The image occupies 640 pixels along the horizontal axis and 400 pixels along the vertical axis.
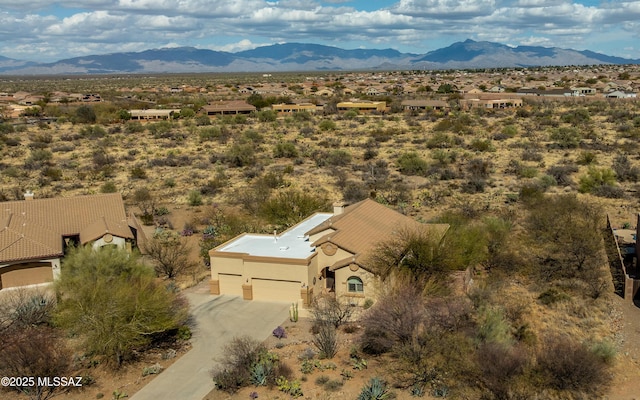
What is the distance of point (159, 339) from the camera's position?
18766 mm

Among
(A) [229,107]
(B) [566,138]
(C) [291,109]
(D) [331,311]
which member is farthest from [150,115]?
(D) [331,311]

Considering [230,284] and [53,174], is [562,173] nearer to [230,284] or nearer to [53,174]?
[230,284]

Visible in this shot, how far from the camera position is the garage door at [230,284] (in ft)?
74.5

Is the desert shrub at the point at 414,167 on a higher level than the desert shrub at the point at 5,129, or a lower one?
lower

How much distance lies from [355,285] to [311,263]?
1.89 metres

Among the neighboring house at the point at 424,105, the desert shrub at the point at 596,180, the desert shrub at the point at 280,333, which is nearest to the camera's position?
the desert shrub at the point at 280,333

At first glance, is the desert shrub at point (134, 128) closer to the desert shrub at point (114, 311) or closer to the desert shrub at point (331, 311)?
the desert shrub at point (114, 311)

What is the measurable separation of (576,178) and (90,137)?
54.1 meters

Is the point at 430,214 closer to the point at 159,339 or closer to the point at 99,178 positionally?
the point at 159,339

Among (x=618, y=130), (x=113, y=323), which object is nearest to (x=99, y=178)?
(x=113, y=323)

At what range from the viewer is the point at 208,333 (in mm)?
19344

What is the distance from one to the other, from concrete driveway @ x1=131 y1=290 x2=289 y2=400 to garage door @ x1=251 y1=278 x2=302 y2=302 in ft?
1.16

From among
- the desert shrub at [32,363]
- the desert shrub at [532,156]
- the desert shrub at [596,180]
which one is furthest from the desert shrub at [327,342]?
the desert shrub at [532,156]

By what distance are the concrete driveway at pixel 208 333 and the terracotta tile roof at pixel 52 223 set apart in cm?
530
